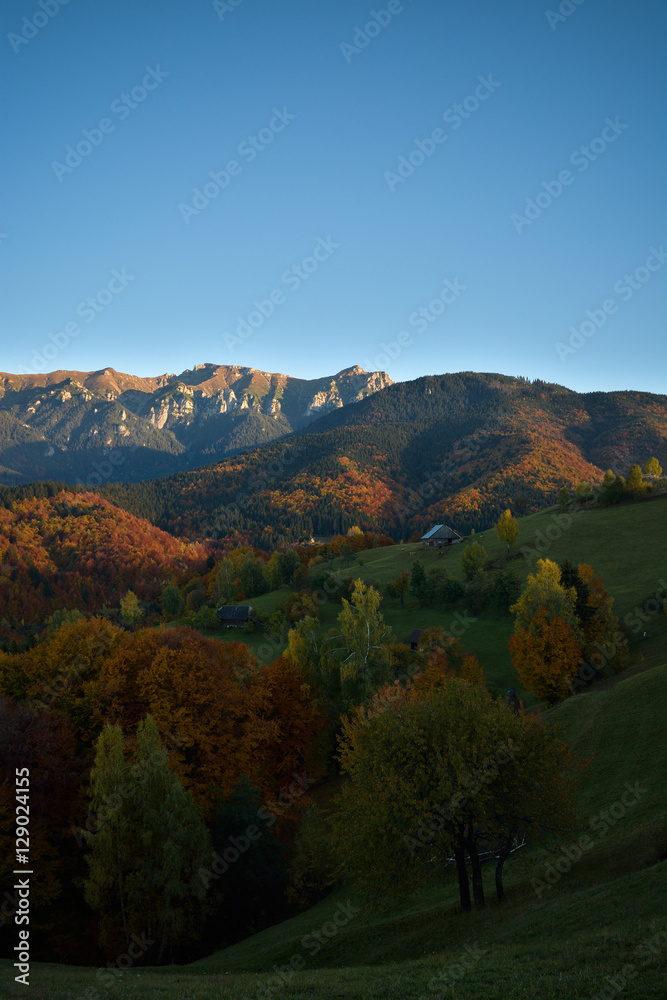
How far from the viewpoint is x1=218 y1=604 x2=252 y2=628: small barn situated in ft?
301

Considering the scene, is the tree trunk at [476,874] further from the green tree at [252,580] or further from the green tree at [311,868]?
the green tree at [252,580]

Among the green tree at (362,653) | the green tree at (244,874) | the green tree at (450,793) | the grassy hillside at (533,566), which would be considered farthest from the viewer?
the grassy hillside at (533,566)

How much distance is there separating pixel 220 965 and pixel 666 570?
223ft

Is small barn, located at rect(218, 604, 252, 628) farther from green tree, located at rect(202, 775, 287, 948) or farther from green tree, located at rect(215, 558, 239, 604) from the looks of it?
green tree, located at rect(202, 775, 287, 948)

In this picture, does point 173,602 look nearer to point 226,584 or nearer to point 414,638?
point 226,584

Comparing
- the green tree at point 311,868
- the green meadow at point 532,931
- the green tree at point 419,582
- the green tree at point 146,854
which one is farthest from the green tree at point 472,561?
the green tree at point 146,854

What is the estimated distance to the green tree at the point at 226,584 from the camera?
367ft

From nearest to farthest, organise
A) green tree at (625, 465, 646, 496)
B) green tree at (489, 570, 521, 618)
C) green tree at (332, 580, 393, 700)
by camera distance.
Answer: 1. green tree at (332, 580, 393, 700)
2. green tree at (489, 570, 521, 618)
3. green tree at (625, 465, 646, 496)

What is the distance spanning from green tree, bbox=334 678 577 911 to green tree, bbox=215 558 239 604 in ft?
301

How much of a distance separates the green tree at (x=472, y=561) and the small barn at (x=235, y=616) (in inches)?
1425

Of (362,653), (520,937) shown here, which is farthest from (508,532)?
(520,937)

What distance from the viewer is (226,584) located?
11325 centimetres

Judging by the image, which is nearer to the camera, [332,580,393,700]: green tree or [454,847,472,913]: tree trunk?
[454,847,472,913]: tree trunk

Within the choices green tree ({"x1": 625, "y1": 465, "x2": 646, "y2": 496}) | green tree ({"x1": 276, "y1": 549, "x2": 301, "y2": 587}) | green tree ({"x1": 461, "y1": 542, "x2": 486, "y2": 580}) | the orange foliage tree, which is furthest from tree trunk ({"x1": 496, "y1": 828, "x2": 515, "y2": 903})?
green tree ({"x1": 625, "y1": 465, "x2": 646, "y2": 496})
